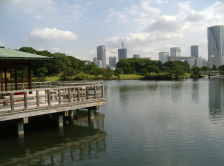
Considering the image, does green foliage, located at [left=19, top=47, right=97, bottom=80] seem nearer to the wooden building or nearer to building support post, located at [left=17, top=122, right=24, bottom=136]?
the wooden building

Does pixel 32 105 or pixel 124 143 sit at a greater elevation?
pixel 32 105

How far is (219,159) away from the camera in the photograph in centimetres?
1132

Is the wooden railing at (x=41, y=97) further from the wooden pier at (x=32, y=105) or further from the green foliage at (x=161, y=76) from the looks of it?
the green foliage at (x=161, y=76)

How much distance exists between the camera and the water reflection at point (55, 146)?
39.2ft

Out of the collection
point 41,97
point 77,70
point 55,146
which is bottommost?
point 55,146

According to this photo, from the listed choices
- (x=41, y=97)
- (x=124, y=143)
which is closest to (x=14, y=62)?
(x=41, y=97)

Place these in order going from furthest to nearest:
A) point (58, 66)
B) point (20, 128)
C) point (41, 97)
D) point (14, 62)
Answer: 1. point (58, 66)
2. point (41, 97)
3. point (14, 62)
4. point (20, 128)

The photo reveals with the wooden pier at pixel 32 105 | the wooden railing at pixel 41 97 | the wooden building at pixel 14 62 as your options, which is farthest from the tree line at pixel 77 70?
the wooden pier at pixel 32 105

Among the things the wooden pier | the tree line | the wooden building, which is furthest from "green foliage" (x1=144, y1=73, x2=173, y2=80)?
the wooden building

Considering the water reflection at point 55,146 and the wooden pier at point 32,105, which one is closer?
the water reflection at point 55,146

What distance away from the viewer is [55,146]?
1387 cm

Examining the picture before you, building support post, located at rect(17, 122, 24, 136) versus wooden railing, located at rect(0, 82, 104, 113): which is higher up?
wooden railing, located at rect(0, 82, 104, 113)

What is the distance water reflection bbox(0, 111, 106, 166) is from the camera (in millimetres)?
11945

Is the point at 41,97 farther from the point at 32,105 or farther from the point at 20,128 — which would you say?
the point at 20,128
